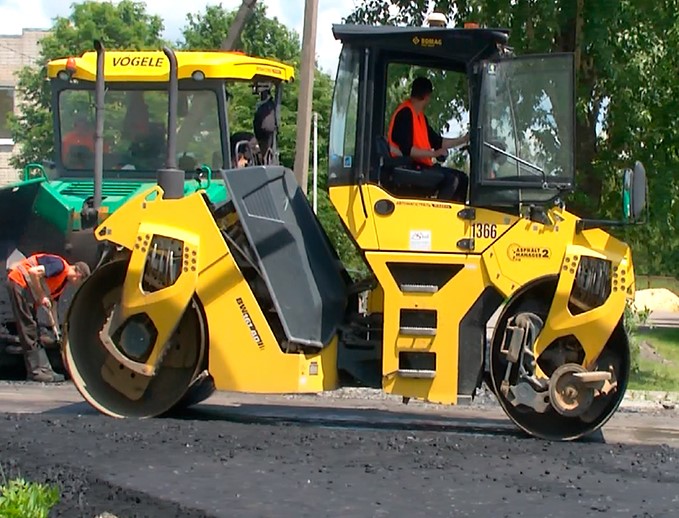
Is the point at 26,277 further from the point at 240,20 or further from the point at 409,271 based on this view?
the point at 240,20

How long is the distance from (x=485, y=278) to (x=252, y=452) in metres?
2.05

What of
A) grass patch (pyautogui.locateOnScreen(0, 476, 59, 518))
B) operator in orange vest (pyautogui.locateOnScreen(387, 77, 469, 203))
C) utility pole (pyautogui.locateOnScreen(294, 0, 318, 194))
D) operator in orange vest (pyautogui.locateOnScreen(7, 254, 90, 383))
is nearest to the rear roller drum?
operator in orange vest (pyautogui.locateOnScreen(387, 77, 469, 203))

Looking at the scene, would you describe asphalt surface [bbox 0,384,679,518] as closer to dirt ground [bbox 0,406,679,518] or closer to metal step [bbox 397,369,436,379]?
dirt ground [bbox 0,406,679,518]

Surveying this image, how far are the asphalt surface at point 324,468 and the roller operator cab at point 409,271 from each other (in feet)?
1.30

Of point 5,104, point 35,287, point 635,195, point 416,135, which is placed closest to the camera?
point 635,195

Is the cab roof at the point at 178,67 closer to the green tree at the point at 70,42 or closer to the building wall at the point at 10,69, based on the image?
the green tree at the point at 70,42

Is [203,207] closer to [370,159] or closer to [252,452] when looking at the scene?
[370,159]

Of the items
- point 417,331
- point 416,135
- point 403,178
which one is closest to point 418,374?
point 417,331

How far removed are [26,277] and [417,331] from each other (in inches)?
175

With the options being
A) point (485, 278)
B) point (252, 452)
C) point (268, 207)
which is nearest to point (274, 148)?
point (268, 207)

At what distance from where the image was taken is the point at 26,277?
11.3m

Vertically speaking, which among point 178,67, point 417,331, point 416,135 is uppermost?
point 178,67

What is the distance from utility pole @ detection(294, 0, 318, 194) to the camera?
47.0ft

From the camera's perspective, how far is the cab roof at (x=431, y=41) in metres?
8.42
